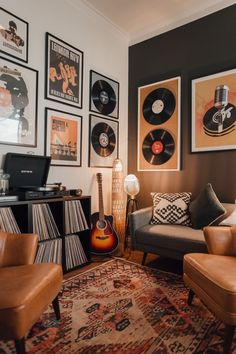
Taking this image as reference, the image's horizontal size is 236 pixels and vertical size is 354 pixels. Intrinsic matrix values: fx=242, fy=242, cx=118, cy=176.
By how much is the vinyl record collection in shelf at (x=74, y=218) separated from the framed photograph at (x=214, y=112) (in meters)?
1.53

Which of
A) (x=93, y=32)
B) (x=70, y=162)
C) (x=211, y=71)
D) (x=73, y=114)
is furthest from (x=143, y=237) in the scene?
(x=93, y=32)

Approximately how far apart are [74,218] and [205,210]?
1.30 metres

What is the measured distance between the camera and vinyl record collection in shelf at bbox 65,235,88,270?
92.6 inches

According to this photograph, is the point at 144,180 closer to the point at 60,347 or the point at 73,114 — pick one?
the point at 73,114

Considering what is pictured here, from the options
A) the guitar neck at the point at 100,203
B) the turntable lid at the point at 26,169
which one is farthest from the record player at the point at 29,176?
the guitar neck at the point at 100,203

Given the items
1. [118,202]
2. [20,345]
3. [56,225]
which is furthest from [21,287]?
[118,202]

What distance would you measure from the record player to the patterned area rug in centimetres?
81

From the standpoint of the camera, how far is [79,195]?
2.53 metres

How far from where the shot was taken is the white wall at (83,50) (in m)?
2.38

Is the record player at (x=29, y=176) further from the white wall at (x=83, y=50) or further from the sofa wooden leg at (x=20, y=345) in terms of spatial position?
the sofa wooden leg at (x=20, y=345)

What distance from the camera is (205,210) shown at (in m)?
2.37

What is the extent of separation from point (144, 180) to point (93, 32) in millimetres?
1998

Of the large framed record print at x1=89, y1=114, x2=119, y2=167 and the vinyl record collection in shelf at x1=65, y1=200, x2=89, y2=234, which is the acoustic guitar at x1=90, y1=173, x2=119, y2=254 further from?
the large framed record print at x1=89, y1=114, x2=119, y2=167

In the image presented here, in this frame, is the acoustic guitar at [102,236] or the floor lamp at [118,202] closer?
the acoustic guitar at [102,236]
